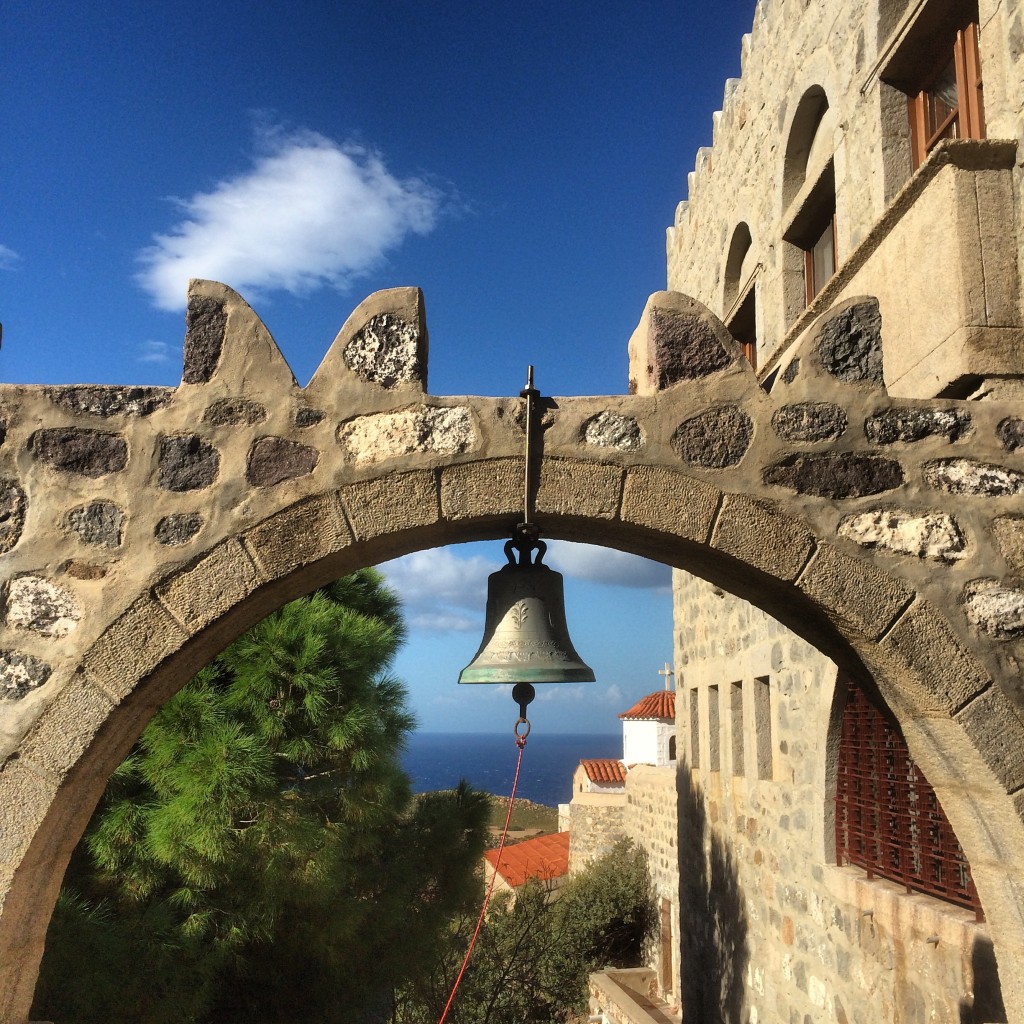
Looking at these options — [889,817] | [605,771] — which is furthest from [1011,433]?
[605,771]

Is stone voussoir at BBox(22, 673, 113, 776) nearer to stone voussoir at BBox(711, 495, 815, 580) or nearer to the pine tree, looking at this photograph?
stone voussoir at BBox(711, 495, 815, 580)

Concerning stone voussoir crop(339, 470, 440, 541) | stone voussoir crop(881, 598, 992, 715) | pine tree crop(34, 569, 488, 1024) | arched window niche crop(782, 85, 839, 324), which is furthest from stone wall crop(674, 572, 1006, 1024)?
stone voussoir crop(339, 470, 440, 541)

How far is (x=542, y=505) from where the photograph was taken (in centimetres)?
238

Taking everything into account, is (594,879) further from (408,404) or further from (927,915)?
(408,404)

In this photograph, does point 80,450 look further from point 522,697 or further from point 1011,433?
point 1011,433

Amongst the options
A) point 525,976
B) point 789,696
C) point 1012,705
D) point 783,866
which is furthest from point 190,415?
point 525,976

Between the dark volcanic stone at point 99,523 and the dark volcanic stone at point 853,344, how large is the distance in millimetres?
1774

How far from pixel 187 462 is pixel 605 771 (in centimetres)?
1854

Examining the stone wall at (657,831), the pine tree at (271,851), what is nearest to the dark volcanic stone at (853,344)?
the pine tree at (271,851)

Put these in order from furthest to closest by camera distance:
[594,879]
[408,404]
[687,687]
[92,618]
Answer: [594,879], [687,687], [408,404], [92,618]

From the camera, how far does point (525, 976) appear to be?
12781 mm

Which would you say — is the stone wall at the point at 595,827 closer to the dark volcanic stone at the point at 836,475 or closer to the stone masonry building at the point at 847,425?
the stone masonry building at the point at 847,425

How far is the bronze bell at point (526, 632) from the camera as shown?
2.62 metres

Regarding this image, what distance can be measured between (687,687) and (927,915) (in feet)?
14.1
